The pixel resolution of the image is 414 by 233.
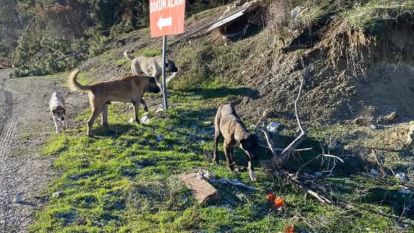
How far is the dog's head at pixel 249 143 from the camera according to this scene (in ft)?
30.8

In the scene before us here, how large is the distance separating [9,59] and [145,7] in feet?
42.6

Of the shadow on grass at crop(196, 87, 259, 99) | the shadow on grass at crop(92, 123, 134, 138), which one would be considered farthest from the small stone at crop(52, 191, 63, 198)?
the shadow on grass at crop(196, 87, 259, 99)

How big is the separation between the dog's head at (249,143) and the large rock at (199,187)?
38.2 inches

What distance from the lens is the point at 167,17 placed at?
1267cm

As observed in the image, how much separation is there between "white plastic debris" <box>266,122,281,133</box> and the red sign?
9.28 feet

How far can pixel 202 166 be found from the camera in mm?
10039

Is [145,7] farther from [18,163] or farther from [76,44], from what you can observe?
[18,163]

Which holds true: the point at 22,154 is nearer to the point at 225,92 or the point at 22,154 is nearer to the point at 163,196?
the point at 163,196

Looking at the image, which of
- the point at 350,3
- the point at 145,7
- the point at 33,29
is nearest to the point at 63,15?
the point at 33,29

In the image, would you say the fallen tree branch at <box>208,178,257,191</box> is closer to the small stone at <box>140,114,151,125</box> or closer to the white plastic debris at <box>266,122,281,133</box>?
the white plastic debris at <box>266,122,281,133</box>

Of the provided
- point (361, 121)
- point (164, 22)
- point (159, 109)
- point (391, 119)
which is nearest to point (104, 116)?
point (159, 109)

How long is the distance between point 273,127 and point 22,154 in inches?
208

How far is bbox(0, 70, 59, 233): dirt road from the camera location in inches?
339

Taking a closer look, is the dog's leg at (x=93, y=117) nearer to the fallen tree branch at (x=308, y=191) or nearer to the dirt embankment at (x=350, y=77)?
the dirt embankment at (x=350, y=77)
